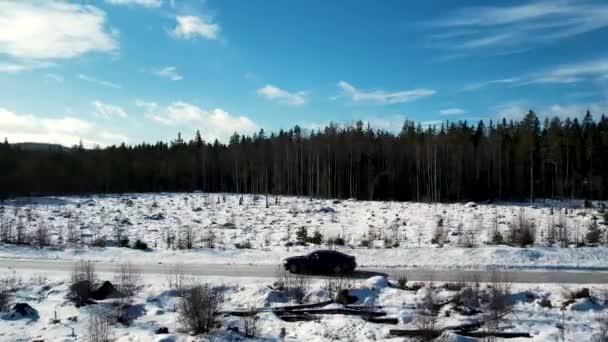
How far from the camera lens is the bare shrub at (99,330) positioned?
1162cm

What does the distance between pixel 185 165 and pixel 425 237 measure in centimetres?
7239

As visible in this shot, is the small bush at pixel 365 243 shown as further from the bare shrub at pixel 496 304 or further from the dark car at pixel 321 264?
the bare shrub at pixel 496 304

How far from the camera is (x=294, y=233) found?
33.2 m

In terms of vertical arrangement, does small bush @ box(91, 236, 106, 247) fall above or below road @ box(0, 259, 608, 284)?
above

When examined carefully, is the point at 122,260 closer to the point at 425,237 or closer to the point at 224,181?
the point at 425,237

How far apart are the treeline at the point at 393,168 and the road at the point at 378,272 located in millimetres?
46152

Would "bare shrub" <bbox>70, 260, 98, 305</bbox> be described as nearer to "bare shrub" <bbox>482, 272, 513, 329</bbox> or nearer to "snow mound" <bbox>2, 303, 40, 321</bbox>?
"snow mound" <bbox>2, 303, 40, 321</bbox>

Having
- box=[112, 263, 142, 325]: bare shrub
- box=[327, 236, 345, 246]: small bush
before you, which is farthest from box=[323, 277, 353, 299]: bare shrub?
box=[327, 236, 345, 246]: small bush

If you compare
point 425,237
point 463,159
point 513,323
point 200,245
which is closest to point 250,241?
point 200,245

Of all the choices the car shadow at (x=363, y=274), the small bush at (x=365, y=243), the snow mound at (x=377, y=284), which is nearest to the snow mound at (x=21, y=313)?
the snow mound at (x=377, y=284)

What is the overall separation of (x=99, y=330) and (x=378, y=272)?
11.9 meters

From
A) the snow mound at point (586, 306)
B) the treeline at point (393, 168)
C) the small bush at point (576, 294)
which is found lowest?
the snow mound at point (586, 306)

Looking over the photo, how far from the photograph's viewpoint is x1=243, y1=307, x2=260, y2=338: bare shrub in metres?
12.4

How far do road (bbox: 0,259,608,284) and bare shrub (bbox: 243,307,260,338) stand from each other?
609 cm
